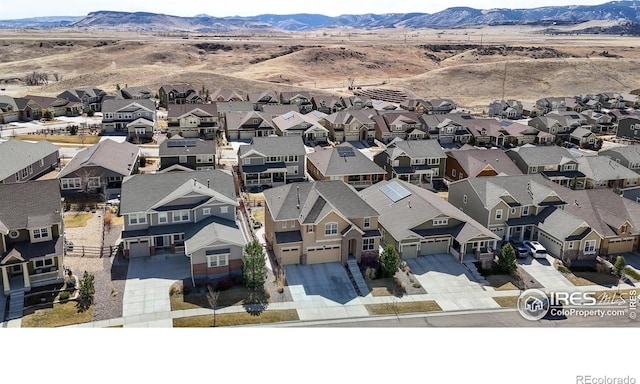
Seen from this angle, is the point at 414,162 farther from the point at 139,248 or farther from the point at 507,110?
the point at 507,110

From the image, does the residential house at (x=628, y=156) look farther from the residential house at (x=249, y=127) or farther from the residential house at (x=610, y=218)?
the residential house at (x=249, y=127)

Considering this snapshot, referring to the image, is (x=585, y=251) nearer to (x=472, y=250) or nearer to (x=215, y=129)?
(x=472, y=250)

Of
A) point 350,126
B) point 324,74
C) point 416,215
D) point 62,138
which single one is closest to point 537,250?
point 416,215

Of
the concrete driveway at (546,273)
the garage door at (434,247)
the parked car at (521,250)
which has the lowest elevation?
the concrete driveway at (546,273)

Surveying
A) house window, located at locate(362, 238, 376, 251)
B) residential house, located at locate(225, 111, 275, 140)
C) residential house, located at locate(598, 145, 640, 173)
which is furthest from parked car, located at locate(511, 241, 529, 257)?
residential house, located at locate(225, 111, 275, 140)

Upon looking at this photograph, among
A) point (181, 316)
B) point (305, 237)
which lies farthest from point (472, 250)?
point (181, 316)

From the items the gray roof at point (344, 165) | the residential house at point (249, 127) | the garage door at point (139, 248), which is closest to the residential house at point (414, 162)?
the gray roof at point (344, 165)
